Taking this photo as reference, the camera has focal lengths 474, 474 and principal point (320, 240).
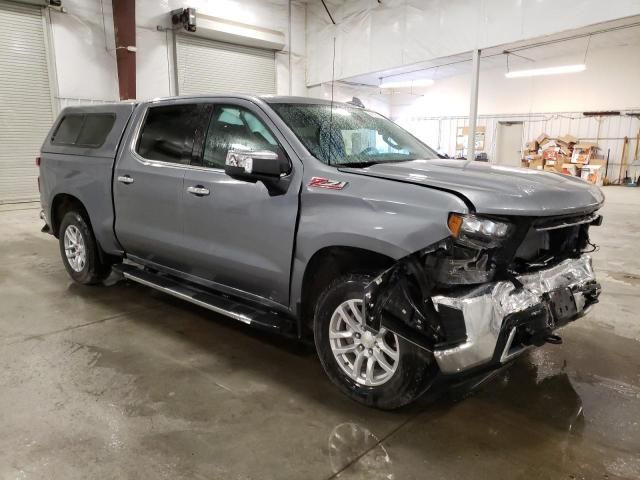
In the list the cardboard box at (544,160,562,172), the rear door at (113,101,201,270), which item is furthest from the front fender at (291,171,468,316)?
the cardboard box at (544,160,562,172)

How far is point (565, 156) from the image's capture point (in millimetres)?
16500

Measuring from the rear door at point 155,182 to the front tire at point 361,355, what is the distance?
1427mm

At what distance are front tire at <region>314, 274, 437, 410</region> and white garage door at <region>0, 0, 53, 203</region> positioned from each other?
11.0 m

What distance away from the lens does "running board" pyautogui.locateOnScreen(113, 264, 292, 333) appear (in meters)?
2.92

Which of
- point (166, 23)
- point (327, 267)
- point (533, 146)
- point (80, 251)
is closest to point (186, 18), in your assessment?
point (166, 23)

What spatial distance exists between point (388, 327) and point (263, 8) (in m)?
14.3

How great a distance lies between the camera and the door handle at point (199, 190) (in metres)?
3.20

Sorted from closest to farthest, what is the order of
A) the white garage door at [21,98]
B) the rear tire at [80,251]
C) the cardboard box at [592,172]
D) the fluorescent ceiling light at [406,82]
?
the rear tire at [80,251] → the white garage door at [21,98] → the cardboard box at [592,172] → the fluorescent ceiling light at [406,82]

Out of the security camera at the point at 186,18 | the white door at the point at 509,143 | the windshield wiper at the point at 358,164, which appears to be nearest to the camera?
the windshield wiper at the point at 358,164

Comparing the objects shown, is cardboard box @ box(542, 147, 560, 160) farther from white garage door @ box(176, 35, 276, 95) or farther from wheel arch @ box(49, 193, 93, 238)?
wheel arch @ box(49, 193, 93, 238)

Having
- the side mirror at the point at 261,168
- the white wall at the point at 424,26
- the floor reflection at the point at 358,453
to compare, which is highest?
the white wall at the point at 424,26

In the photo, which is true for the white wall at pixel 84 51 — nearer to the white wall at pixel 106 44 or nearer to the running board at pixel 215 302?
the white wall at pixel 106 44

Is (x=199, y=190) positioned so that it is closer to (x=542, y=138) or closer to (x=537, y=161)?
(x=537, y=161)

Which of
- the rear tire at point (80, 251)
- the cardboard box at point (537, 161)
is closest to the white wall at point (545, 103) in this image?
the cardboard box at point (537, 161)
